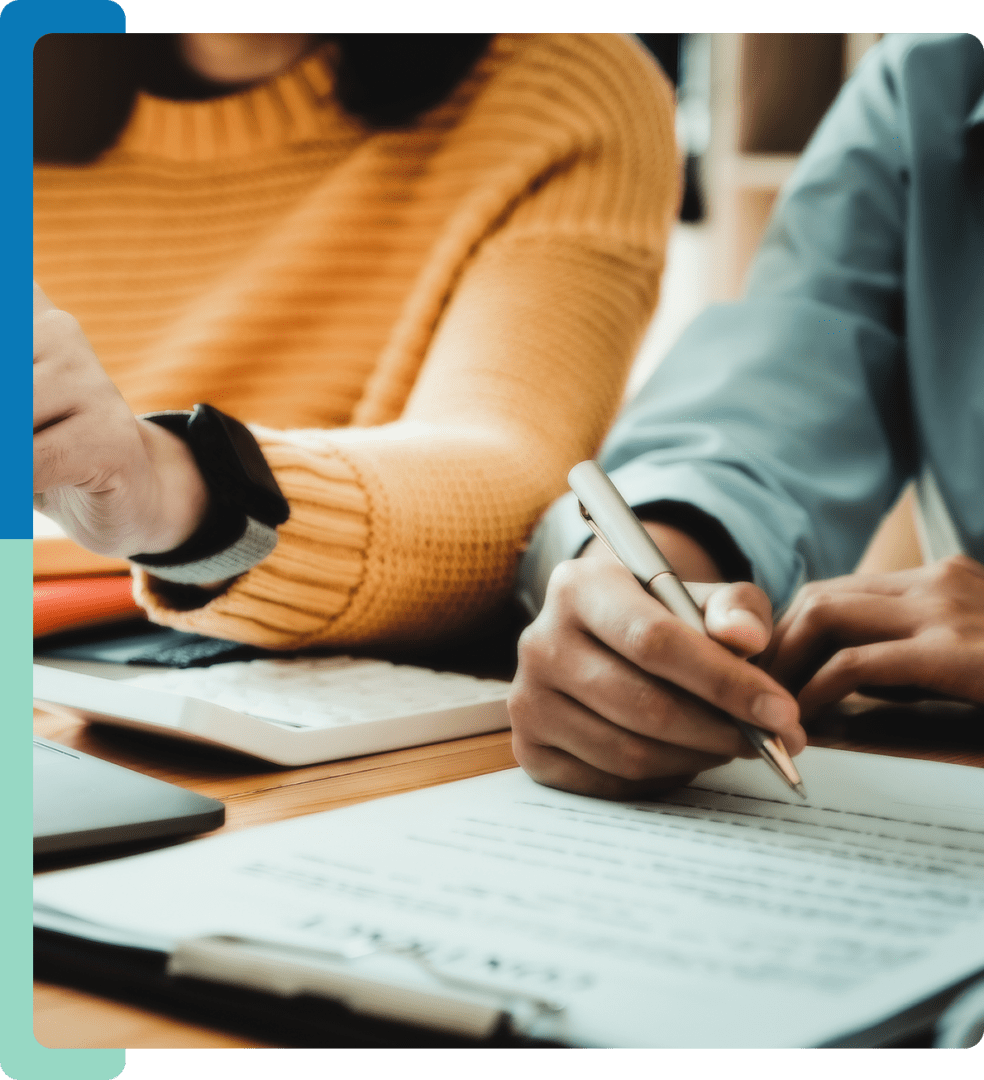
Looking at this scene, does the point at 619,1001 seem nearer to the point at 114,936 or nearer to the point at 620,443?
the point at 114,936

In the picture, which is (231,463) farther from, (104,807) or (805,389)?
(805,389)

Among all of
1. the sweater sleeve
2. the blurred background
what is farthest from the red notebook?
the blurred background

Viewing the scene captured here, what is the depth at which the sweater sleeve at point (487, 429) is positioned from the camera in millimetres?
359

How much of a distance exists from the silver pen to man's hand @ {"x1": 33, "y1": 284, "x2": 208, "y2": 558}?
0.42 feet

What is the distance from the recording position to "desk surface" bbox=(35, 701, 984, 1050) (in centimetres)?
25

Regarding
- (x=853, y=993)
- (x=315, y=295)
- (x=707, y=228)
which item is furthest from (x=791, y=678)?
(x=707, y=228)

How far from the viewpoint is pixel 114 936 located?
0.53ft

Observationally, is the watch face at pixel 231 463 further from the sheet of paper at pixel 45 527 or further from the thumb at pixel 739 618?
the thumb at pixel 739 618

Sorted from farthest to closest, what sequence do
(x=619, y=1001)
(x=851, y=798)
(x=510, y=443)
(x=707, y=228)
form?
(x=707, y=228), (x=510, y=443), (x=851, y=798), (x=619, y=1001)

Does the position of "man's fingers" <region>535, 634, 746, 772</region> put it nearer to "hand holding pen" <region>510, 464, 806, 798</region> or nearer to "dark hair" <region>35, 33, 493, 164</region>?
"hand holding pen" <region>510, 464, 806, 798</region>

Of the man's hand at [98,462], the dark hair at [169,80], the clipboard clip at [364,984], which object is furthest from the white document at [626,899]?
the dark hair at [169,80]

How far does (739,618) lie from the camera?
241mm

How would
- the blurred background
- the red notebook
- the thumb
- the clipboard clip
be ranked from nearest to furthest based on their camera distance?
the clipboard clip, the thumb, the red notebook, the blurred background

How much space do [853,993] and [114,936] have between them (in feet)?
0.38
